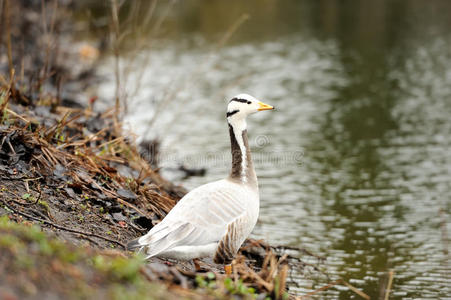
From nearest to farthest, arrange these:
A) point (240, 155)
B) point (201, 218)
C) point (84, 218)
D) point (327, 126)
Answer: point (201, 218), point (84, 218), point (240, 155), point (327, 126)

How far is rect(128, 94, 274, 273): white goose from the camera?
14.8 ft

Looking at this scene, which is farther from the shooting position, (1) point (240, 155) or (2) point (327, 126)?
(2) point (327, 126)

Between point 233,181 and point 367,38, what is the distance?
2411 centimetres

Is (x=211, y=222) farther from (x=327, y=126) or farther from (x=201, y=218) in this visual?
(x=327, y=126)

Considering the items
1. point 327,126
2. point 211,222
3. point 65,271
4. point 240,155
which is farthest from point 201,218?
point 327,126

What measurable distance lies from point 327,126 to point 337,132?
57cm

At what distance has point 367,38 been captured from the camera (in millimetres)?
27609

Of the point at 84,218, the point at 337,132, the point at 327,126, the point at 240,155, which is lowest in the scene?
the point at 84,218

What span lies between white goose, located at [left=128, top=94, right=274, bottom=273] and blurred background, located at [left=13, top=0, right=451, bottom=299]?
57.9 inches

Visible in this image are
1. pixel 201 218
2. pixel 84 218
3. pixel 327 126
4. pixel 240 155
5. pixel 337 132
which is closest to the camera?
pixel 201 218

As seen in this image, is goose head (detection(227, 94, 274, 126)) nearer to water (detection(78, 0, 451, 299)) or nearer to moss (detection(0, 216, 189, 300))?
water (detection(78, 0, 451, 299))

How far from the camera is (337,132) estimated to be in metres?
14.0

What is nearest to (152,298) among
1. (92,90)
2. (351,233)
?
(351,233)

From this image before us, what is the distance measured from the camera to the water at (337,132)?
7469 mm
